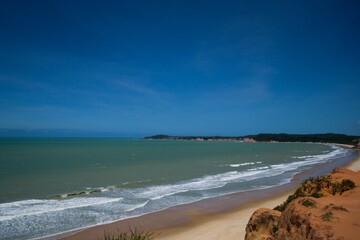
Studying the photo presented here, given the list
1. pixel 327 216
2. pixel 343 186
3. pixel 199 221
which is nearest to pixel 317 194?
pixel 343 186

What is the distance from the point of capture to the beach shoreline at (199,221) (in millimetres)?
9969

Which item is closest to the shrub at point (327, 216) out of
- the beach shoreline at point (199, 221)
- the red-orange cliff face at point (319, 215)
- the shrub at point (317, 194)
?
the red-orange cliff face at point (319, 215)

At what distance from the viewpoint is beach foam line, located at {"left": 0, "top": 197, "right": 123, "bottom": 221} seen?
40.9 ft

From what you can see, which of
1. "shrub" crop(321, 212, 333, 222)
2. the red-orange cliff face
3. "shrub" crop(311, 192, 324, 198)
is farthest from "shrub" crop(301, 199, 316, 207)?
"shrub" crop(311, 192, 324, 198)

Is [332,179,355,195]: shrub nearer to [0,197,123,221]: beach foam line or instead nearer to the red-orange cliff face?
the red-orange cliff face

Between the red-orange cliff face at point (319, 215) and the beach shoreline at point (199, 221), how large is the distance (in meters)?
2.79

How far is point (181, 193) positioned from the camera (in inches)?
683

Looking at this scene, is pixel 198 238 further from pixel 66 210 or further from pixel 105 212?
pixel 66 210

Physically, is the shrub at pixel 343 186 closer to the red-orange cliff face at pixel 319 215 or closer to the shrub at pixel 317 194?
the red-orange cliff face at pixel 319 215

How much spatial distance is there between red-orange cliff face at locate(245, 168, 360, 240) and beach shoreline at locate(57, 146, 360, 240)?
2.79 meters

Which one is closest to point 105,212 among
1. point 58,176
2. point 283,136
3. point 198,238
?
point 198,238

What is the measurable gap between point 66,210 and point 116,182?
7979 mm

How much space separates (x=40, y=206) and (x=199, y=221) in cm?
812

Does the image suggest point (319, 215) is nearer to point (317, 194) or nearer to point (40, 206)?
point (317, 194)
